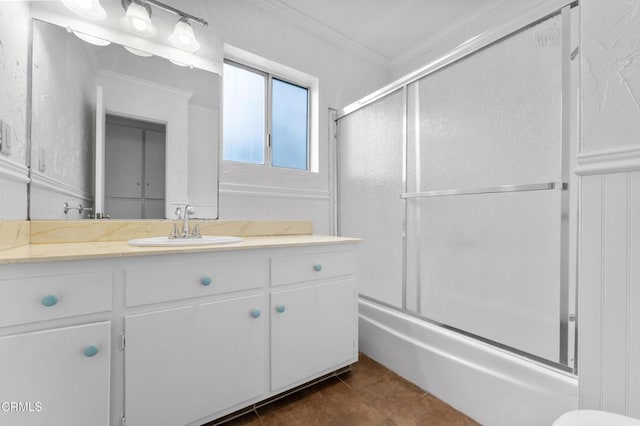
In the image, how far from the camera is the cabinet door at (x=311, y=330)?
4.14 feet

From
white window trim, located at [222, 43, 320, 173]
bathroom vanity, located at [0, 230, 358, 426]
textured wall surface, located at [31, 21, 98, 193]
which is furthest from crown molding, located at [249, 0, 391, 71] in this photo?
bathroom vanity, located at [0, 230, 358, 426]

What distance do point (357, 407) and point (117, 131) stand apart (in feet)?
5.89

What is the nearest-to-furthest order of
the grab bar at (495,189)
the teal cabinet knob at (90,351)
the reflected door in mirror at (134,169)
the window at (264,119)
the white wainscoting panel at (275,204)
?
the teal cabinet knob at (90,351)
the grab bar at (495,189)
the reflected door in mirror at (134,169)
the white wainscoting panel at (275,204)
the window at (264,119)

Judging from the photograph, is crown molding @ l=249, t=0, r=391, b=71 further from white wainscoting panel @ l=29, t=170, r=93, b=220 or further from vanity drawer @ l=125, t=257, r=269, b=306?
vanity drawer @ l=125, t=257, r=269, b=306

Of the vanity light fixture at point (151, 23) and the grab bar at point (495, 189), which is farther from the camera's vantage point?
the vanity light fixture at point (151, 23)

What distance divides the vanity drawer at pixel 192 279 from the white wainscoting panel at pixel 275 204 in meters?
0.63

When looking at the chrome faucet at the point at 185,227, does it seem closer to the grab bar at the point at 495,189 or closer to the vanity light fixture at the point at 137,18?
the vanity light fixture at the point at 137,18

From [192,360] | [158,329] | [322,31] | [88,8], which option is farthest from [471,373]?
[88,8]

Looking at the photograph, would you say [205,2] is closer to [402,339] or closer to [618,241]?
[618,241]

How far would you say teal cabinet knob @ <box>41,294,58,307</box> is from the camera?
0.81 meters

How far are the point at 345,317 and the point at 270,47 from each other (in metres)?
1.87

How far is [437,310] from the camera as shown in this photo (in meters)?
1.62

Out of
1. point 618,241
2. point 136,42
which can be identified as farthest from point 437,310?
point 136,42

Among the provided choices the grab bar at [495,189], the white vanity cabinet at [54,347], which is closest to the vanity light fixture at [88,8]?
the white vanity cabinet at [54,347]
